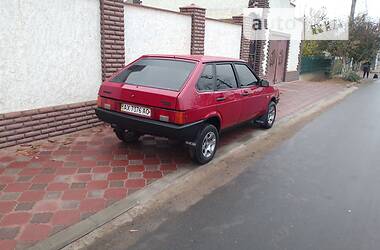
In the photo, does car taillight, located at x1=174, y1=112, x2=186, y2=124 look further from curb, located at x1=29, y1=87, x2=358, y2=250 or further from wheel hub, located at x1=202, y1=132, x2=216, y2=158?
curb, located at x1=29, y1=87, x2=358, y2=250

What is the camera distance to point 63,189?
13.1ft

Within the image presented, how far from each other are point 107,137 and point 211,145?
204cm

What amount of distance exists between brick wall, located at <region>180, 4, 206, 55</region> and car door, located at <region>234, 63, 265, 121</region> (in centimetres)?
321

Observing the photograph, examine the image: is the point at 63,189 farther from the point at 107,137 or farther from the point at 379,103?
the point at 379,103

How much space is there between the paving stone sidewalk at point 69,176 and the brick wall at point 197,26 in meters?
3.92

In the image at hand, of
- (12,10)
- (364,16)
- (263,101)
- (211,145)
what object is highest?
(364,16)

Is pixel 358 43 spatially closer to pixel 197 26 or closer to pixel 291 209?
pixel 197 26

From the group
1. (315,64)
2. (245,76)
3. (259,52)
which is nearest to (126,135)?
(245,76)

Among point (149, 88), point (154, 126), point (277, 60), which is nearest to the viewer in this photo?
point (154, 126)

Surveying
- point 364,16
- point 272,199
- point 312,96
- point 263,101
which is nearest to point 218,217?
point 272,199

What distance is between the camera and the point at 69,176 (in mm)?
4336

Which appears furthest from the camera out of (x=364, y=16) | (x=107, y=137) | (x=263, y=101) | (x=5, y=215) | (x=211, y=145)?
(x=364, y=16)

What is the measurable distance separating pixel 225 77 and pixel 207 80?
2.03 feet

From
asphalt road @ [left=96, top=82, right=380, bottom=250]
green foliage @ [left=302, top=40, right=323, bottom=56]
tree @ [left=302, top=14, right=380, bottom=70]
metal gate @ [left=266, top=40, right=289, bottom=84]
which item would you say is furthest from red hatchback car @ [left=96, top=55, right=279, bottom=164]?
green foliage @ [left=302, top=40, right=323, bottom=56]
